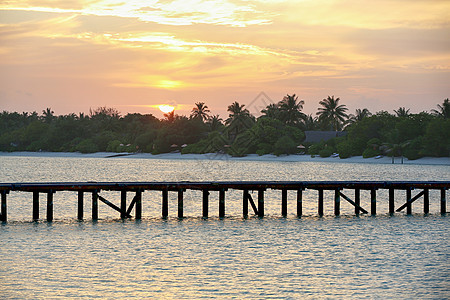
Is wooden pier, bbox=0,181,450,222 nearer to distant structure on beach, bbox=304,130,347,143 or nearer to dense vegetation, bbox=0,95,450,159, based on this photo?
dense vegetation, bbox=0,95,450,159

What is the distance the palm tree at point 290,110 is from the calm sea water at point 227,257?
11614cm

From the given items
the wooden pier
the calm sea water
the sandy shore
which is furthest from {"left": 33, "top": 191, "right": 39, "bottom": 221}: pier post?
the sandy shore

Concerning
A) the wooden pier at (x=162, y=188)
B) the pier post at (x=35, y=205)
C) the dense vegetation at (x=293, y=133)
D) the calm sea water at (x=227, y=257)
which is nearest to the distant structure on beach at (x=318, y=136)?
the dense vegetation at (x=293, y=133)

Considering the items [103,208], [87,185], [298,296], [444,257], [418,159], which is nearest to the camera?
[298,296]

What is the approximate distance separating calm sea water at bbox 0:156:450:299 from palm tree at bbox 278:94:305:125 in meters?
116

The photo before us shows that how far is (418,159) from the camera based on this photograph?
436 ft

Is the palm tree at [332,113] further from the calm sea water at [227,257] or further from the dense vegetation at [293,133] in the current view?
the calm sea water at [227,257]

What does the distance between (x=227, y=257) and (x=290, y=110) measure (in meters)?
135

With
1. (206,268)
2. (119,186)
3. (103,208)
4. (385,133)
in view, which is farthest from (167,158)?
(206,268)

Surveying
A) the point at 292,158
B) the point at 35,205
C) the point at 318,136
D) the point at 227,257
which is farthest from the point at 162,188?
the point at 318,136

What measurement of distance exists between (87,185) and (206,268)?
45.0 ft

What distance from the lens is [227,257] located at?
28.4 meters

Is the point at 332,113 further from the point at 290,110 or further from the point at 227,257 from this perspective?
the point at 227,257

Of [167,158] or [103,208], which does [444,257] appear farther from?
[167,158]
